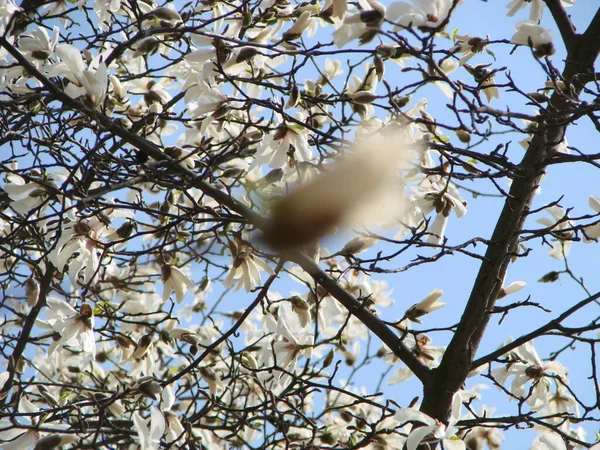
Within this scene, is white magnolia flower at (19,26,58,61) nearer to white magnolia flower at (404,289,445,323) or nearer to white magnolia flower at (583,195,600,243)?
white magnolia flower at (404,289,445,323)

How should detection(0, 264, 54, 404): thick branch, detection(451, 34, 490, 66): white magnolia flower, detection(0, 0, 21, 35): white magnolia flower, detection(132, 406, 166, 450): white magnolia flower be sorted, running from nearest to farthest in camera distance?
detection(132, 406, 166, 450): white magnolia flower
detection(451, 34, 490, 66): white magnolia flower
detection(0, 0, 21, 35): white magnolia flower
detection(0, 264, 54, 404): thick branch

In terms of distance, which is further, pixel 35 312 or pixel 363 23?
pixel 35 312

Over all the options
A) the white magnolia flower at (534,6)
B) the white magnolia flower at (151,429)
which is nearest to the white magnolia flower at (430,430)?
the white magnolia flower at (151,429)

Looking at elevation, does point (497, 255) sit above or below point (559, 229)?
below

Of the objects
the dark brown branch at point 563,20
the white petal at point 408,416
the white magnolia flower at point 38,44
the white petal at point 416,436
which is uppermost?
the dark brown branch at point 563,20

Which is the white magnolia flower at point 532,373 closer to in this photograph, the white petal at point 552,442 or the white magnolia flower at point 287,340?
the white petal at point 552,442

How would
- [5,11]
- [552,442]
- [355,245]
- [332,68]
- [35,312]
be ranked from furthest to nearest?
1. [332,68]
2. [35,312]
3. [5,11]
4. [355,245]
5. [552,442]

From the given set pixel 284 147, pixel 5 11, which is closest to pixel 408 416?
pixel 284 147

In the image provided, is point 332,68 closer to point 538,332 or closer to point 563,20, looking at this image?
point 563,20

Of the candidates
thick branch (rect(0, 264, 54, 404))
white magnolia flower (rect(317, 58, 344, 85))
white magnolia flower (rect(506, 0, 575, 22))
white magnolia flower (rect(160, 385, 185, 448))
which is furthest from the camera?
white magnolia flower (rect(317, 58, 344, 85))

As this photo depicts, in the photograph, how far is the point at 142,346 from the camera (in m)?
2.34

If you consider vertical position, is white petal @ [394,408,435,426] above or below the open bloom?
below

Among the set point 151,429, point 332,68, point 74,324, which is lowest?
point 151,429

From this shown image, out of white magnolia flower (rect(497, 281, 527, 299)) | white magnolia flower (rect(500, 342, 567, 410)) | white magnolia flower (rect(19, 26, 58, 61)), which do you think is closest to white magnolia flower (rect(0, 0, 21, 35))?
white magnolia flower (rect(19, 26, 58, 61))
